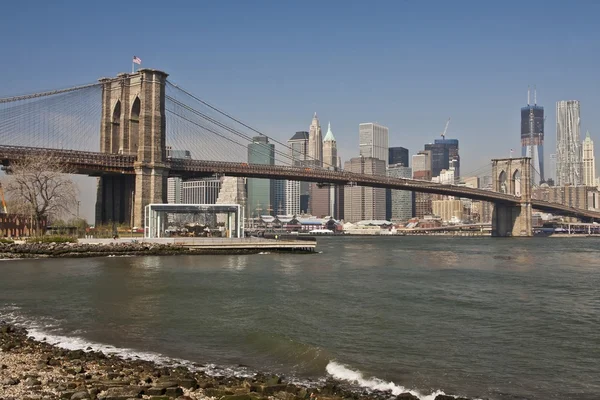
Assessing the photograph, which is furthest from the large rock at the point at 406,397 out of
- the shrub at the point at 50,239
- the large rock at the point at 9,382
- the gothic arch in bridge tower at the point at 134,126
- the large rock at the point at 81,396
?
the gothic arch in bridge tower at the point at 134,126

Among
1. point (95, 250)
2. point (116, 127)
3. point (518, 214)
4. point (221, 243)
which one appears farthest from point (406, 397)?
point (518, 214)

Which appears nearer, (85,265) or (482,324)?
(482,324)

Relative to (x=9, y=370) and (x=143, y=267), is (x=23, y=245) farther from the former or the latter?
(x=9, y=370)

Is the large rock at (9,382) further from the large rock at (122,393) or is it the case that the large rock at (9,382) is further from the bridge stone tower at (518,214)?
the bridge stone tower at (518,214)

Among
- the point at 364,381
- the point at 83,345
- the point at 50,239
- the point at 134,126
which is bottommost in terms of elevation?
the point at 364,381

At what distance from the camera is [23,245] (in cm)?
4725

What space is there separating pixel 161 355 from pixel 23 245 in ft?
124

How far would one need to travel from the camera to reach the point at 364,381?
12.4 metres

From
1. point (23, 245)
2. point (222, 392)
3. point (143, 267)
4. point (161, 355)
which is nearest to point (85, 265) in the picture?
point (143, 267)

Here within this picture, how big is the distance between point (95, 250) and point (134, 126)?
25.9 meters

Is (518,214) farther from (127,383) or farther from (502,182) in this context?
(127,383)

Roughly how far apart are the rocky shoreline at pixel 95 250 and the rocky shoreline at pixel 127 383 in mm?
35158

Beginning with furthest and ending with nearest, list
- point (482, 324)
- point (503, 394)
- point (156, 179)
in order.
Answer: point (156, 179) < point (482, 324) < point (503, 394)

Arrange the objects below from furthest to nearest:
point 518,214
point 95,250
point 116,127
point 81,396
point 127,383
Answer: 1. point 518,214
2. point 116,127
3. point 95,250
4. point 127,383
5. point 81,396
